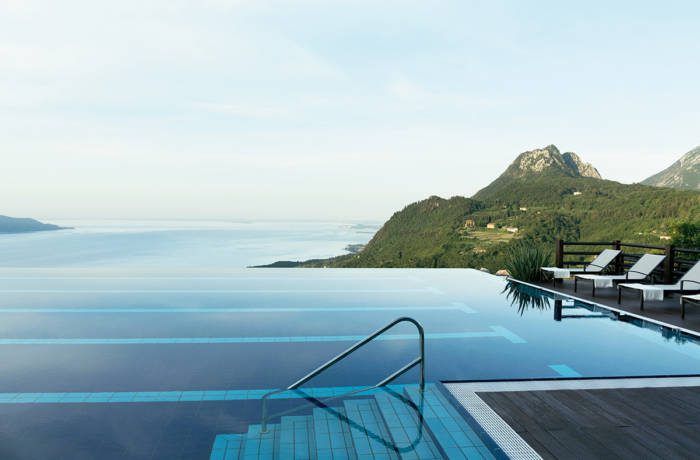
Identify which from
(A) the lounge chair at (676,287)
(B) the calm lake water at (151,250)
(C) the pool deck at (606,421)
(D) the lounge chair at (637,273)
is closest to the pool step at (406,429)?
(C) the pool deck at (606,421)

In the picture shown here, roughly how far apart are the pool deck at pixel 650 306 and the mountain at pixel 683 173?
65390 millimetres

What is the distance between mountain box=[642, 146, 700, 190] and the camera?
65000 mm

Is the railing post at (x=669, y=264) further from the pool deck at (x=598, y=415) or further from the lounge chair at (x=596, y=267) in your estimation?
the pool deck at (x=598, y=415)

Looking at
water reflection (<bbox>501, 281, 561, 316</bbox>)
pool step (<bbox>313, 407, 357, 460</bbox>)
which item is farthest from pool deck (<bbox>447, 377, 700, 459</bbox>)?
water reflection (<bbox>501, 281, 561, 316</bbox>)

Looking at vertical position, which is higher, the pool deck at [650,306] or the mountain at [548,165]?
the mountain at [548,165]

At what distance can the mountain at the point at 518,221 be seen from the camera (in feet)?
83.5

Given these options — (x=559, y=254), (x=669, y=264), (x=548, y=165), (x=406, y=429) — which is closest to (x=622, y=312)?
(x=669, y=264)

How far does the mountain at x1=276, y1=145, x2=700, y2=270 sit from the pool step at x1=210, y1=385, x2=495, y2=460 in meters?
17.0

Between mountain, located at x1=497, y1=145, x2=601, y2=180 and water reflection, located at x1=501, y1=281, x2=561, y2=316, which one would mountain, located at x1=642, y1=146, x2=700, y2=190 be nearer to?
mountain, located at x1=497, y1=145, x2=601, y2=180

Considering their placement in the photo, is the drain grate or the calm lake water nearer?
the drain grate

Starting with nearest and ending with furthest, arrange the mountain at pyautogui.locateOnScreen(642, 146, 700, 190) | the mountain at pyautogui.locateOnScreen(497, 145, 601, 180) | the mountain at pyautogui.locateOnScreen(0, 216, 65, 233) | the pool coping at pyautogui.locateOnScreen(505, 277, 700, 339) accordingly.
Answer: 1. the pool coping at pyautogui.locateOnScreen(505, 277, 700, 339)
2. the mountain at pyautogui.locateOnScreen(0, 216, 65, 233)
3. the mountain at pyautogui.locateOnScreen(497, 145, 601, 180)
4. the mountain at pyautogui.locateOnScreen(642, 146, 700, 190)

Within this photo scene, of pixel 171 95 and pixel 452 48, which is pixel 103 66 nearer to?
pixel 171 95

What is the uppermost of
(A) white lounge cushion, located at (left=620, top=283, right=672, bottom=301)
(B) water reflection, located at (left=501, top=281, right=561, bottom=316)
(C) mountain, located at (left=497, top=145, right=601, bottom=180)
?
(C) mountain, located at (left=497, top=145, right=601, bottom=180)

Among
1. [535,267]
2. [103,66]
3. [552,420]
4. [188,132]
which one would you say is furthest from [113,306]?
[188,132]
